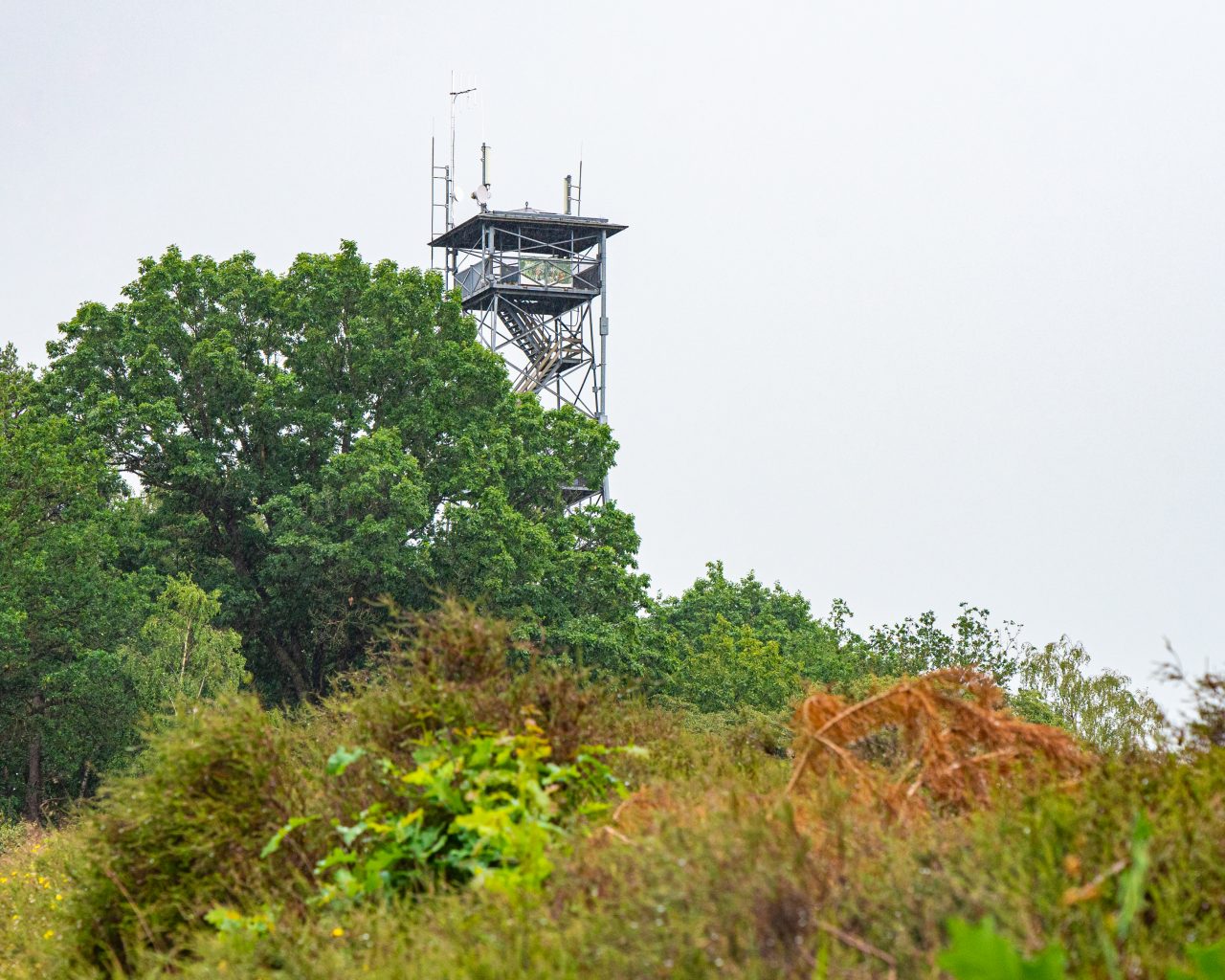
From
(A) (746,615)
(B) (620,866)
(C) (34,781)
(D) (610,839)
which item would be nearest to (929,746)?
(D) (610,839)

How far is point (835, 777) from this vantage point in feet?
20.7

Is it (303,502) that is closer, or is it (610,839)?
(610,839)

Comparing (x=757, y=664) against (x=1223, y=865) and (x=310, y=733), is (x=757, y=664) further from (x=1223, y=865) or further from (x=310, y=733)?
(x=1223, y=865)

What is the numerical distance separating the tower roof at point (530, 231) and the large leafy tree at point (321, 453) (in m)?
8.43

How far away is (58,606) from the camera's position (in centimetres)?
2809

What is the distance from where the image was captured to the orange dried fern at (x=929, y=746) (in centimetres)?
614

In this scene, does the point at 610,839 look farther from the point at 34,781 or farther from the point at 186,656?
the point at 34,781

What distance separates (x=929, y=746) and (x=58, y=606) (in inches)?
972

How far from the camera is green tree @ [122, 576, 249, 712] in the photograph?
2686 centimetres

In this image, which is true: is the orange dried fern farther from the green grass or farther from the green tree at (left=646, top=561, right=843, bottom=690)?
the green tree at (left=646, top=561, right=843, bottom=690)

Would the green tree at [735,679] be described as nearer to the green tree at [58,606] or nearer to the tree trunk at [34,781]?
the green tree at [58,606]

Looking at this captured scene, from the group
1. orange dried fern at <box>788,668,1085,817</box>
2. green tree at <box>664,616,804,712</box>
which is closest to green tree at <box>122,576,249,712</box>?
green tree at <box>664,616,804,712</box>

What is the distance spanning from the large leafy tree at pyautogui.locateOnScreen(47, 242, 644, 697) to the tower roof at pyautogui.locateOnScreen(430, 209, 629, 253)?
8434mm

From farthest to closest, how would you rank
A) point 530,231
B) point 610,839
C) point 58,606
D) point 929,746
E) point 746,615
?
point 746,615 → point 530,231 → point 58,606 → point 929,746 → point 610,839
